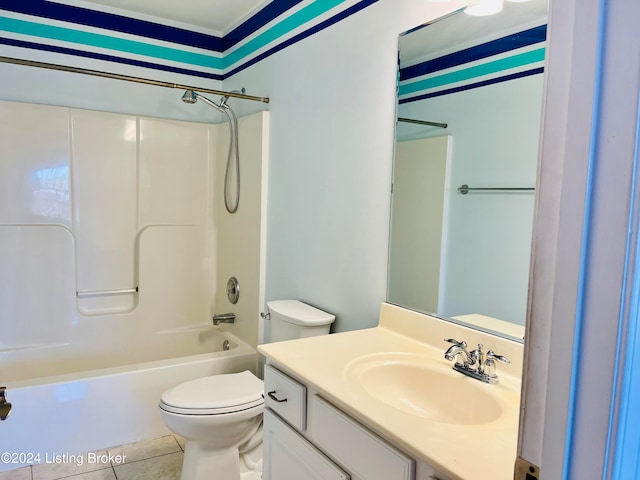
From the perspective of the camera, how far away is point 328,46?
206cm

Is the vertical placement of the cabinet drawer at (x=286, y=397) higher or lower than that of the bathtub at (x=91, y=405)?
higher

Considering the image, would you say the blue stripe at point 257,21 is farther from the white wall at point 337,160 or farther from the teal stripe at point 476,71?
the teal stripe at point 476,71

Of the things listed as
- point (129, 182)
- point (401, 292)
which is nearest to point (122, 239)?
point (129, 182)

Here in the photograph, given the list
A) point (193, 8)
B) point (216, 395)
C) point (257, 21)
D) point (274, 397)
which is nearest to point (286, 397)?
point (274, 397)

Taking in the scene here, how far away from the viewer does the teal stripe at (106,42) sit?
263 centimetres

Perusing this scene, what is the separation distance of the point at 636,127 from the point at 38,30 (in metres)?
3.21

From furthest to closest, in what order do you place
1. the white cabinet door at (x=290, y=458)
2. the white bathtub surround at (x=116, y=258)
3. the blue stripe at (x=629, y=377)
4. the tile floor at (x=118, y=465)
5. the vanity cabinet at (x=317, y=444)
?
1. the white bathtub surround at (x=116, y=258)
2. the tile floor at (x=118, y=465)
3. the white cabinet door at (x=290, y=458)
4. the vanity cabinet at (x=317, y=444)
5. the blue stripe at (x=629, y=377)

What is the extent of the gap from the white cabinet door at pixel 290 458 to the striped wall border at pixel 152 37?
176 cm

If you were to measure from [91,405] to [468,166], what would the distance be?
2.11 meters

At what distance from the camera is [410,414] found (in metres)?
1.04

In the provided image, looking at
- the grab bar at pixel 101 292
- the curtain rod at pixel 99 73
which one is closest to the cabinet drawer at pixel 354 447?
the curtain rod at pixel 99 73

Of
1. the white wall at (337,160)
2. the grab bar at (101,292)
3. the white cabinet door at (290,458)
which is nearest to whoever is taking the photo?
the white cabinet door at (290,458)

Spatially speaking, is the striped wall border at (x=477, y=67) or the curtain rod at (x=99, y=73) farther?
the curtain rod at (x=99, y=73)

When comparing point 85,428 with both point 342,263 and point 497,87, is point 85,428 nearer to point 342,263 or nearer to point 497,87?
point 342,263
